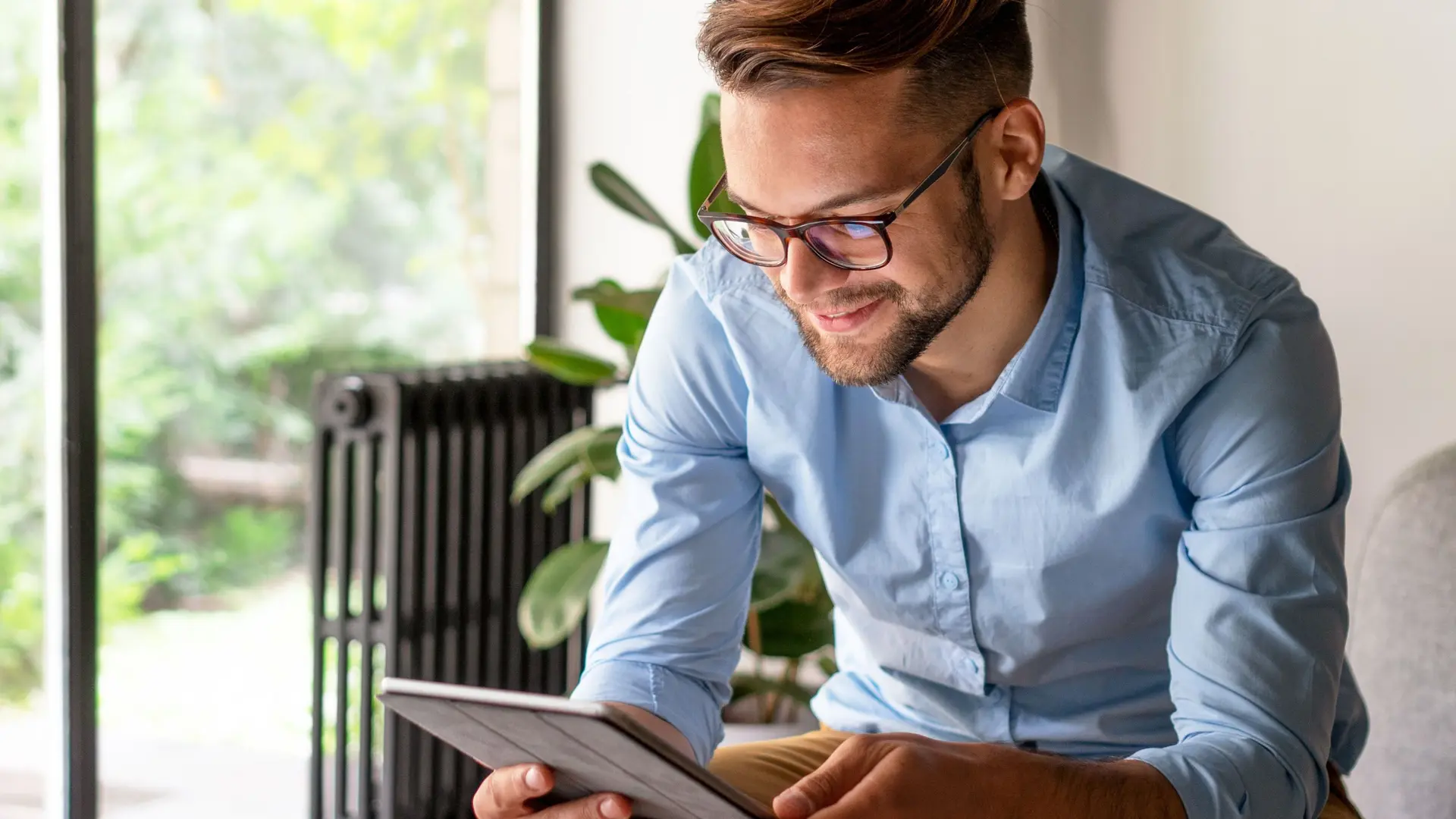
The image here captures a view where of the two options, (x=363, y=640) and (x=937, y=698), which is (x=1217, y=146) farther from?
(x=363, y=640)

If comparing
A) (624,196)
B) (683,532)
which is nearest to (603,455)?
(624,196)

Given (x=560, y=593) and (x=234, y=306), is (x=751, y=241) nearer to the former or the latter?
(x=560, y=593)

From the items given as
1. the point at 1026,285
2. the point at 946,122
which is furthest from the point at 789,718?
the point at 946,122

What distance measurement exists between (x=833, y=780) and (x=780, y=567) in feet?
3.60

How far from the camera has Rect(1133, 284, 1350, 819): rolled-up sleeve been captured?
1.13 m

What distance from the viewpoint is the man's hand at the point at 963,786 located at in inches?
37.5

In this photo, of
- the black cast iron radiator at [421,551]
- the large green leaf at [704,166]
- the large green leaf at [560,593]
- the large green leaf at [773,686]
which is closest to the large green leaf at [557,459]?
the large green leaf at [560,593]

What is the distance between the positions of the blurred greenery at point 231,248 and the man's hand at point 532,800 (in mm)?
1409

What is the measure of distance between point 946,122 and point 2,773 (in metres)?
2.28

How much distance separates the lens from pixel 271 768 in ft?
9.77

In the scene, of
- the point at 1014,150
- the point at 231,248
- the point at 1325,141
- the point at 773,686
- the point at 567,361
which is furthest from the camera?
the point at 231,248

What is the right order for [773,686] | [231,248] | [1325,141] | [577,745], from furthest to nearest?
[231,248], [773,686], [1325,141], [577,745]

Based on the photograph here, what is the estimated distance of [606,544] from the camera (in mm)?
2203

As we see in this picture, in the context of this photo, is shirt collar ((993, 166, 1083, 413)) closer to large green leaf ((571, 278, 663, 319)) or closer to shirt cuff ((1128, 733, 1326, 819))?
shirt cuff ((1128, 733, 1326, 819))
